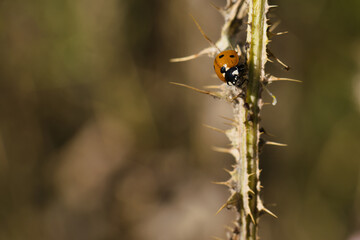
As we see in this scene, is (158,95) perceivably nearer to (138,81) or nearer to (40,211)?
(138,81)

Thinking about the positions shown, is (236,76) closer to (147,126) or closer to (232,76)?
(232,76)

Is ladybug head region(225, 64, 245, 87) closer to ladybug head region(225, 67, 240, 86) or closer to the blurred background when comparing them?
ladybug head region(225, 67, 240, 86)

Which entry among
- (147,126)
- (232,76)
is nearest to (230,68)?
(232,76)

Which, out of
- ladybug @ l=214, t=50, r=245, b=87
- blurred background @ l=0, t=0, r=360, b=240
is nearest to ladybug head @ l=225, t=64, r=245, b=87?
ladybug @ l=214, t=50, r=245, b=87

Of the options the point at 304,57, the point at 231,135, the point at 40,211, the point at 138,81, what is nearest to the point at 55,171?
the point at 40,211

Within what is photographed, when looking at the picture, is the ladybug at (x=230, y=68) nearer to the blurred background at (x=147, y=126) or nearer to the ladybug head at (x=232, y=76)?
the ladybug head at (x=232, y=76)

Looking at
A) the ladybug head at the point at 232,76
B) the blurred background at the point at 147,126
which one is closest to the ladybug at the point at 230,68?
the ladybug head at the point at 232,76

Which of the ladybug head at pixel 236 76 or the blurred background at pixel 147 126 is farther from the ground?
the ladybug head at pixel 236 76

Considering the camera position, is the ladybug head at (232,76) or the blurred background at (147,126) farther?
the blurred background at (147,126)
